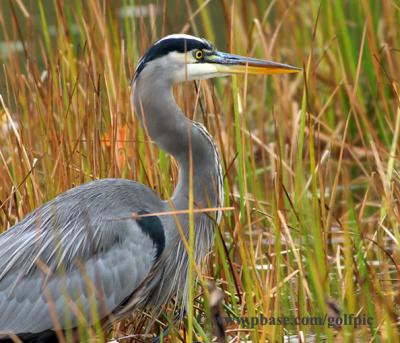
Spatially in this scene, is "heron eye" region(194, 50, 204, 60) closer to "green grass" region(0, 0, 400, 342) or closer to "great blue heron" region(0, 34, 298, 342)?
"great blue heron" region(0, 34, 298, 342)

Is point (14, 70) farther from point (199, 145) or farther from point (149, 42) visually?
point (199, 145)

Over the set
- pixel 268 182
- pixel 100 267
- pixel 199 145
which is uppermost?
pixel 199 145

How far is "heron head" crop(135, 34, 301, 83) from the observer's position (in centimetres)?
347

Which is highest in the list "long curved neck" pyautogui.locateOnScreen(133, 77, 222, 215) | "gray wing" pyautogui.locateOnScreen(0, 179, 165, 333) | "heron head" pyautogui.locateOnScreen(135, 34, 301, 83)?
"heron head" pyautogui.locateOnScreen(135, 34, 301, 83)

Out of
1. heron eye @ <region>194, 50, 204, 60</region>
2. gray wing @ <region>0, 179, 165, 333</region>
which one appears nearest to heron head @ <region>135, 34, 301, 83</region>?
heron eye @ <region>194, 50, 204, 60</region>

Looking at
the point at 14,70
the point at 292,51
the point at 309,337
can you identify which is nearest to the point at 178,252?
the point at 309,337

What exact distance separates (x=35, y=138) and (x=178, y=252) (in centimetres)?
A: 120

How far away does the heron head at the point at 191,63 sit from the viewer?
3.47 meters

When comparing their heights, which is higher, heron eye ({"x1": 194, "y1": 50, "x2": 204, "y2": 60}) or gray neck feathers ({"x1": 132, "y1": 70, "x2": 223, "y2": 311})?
heron eye ({"x1": 194, "y1": 50, "x2": 204, "y2": 60})

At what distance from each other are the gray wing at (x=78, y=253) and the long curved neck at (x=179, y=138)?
0.17 metres

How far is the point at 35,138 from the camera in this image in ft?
14.5

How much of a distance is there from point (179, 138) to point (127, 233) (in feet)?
1.31

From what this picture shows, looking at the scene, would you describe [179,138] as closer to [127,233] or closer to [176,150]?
[176,150]

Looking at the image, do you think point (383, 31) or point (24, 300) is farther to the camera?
point (383, 31)
